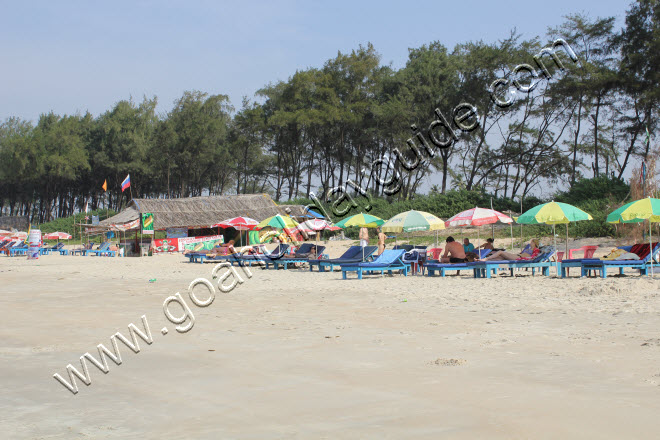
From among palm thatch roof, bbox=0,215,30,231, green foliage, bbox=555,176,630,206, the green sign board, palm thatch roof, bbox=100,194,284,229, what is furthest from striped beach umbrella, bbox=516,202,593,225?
palm thatch roof, bbox=0,215,30,231

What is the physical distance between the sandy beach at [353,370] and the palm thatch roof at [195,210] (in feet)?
93.4

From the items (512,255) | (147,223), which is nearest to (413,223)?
(512,255)

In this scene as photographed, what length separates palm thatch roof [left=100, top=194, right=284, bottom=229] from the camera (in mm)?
39156

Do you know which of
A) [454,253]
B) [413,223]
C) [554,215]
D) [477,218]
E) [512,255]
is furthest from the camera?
[413,223]

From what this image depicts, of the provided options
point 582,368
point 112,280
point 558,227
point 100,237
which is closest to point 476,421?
point 582,368

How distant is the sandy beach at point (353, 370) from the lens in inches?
164

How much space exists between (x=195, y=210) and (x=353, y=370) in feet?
122

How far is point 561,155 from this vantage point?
40906 mm

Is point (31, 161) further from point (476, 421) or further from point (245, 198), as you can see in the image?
point (476, 421)

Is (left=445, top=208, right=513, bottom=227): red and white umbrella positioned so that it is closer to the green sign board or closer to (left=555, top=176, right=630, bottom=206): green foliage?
(left=555, top=176, right=630, bottom=206): green foliage

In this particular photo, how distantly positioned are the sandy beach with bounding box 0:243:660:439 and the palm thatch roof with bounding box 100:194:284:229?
2846cm

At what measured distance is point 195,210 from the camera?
41.8m

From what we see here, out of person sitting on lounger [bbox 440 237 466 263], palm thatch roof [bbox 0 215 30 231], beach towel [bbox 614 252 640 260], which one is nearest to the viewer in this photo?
beach towel [bbox 614 252 640 260]

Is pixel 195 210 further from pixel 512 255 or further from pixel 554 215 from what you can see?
pixel 554 215
